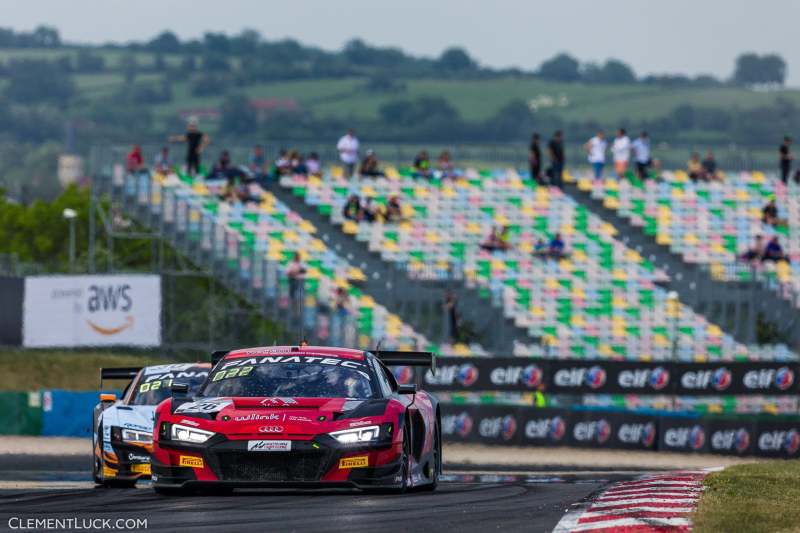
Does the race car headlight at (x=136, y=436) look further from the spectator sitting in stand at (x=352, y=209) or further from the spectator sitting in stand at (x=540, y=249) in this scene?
the spectator sitting in stand at (x=352, y=209)

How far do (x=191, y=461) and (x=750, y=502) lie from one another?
4.25 metres

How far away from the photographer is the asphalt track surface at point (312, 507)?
38.5 feet

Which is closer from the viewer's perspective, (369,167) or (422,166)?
(369,167)

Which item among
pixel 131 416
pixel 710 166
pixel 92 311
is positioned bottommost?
pixel 92 311

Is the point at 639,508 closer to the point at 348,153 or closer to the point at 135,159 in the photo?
the point at 135,159

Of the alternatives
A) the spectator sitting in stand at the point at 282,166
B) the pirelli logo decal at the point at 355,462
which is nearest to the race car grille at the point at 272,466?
the pirelli logo decal at the point at 355,462

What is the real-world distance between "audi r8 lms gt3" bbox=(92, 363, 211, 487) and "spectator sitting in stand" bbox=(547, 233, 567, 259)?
22.2 m

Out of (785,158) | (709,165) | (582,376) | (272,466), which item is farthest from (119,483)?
(709,165)

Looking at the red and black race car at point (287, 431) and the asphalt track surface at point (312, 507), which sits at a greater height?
the red and black race car at point (287, 431)

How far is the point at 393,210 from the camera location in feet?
137

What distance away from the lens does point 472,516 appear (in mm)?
12695

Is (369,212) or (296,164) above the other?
(296,164)

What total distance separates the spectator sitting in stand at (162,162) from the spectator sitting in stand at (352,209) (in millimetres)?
4332

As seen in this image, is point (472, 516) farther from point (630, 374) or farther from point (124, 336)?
Result: point (124, 336)
